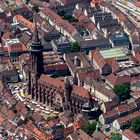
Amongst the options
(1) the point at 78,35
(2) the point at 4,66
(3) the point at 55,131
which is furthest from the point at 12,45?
(3) the point at 55,131

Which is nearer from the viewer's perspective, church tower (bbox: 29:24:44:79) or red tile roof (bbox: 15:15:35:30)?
church tower (bbox: 29:24:44:79)

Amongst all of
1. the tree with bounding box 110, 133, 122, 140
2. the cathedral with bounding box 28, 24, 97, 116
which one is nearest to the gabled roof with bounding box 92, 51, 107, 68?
the cathedral with bounding box 28, 24, 97, 116

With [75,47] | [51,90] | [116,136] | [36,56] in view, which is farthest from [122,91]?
[75,47]

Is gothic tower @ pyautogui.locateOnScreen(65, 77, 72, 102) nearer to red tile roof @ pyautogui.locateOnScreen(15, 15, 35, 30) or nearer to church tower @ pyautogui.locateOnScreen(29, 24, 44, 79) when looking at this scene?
church tower @ pyautogui.locateOnScreen(29, 24, 44, 79)

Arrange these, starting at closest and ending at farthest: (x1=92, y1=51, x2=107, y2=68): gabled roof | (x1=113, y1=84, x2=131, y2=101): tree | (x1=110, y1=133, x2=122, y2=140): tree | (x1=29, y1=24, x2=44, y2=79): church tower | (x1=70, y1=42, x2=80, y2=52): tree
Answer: (x1=110, y1=133, x2=122, y2=140): tree → (x1=29, y1=24, x2=44, y2=79): church tower → (x1=113, y1=84, x2=131, y2=101): tree → (x1=92, y1=51, x2=107, y2=68): gabled roof → (x1=70, y1=42, x2=80, y2=52): tree

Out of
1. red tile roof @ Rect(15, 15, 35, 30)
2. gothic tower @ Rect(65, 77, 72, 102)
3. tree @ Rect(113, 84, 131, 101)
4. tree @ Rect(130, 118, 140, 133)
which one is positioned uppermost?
red tile roof @ Rect(15, 15, 35, 30)

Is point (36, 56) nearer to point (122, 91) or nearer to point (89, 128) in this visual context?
point (122, 91)

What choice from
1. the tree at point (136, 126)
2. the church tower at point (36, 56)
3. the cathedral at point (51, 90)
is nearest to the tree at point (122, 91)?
the cathedral at point (51, 90)

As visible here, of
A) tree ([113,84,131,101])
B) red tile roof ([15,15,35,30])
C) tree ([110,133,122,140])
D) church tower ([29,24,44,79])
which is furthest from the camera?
red tile roof ([15,15,35,30])
